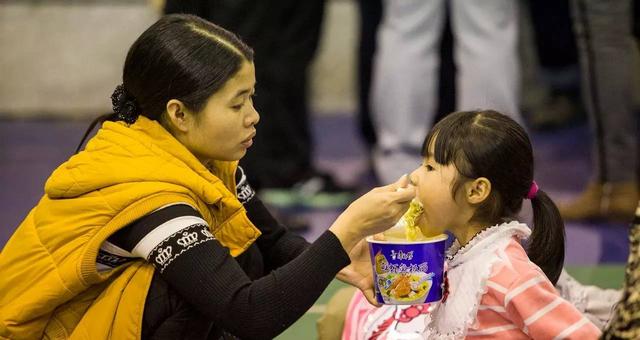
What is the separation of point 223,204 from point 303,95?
2592mm

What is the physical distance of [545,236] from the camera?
248cm

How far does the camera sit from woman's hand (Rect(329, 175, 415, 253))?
222 centimetres

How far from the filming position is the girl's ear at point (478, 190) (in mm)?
2408

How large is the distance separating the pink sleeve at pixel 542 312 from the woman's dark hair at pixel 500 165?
0.70 ft

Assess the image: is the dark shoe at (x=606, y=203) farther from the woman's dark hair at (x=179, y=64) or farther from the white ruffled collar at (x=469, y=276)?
the woman's dark hair at (x=179, y=64)

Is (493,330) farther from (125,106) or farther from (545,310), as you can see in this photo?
(125,106)

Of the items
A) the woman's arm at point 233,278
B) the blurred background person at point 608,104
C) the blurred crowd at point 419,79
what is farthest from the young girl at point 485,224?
the blurred background person at point 608,104

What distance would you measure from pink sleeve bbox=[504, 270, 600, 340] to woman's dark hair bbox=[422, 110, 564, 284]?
0.70ft

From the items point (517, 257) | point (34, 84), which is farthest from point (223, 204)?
point (34, 84)

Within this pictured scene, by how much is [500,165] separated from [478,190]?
0.23ft

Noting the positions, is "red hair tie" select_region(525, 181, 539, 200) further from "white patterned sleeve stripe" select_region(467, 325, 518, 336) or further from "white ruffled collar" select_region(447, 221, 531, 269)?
"white patterned sleeve stripe" select_region(467, 325, 518, 336)

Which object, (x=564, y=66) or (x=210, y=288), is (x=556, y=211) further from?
(x=564, y=66)

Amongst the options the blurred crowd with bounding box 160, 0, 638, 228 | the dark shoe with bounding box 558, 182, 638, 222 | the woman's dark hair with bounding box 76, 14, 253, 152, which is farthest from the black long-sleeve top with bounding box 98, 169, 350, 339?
the dark shoe with bounding box 558, 182, 638, 222

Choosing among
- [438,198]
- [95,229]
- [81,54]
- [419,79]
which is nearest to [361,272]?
[438,198]
